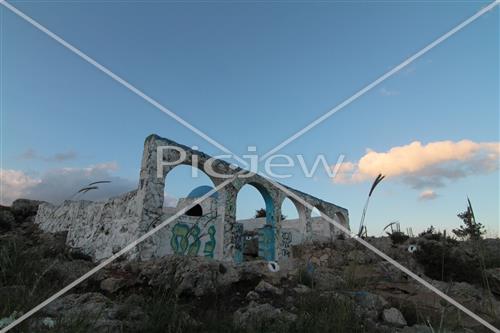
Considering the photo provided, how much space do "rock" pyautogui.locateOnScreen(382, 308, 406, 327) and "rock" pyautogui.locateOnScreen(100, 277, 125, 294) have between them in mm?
3565

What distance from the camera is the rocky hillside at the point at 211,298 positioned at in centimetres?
230

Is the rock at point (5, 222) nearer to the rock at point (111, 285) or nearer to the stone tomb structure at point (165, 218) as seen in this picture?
the stone tomb structure at point (165, 218)

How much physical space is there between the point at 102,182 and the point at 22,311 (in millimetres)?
967

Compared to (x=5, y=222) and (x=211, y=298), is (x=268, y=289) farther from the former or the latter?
(x=5, y=222)

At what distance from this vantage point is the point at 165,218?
11.3m

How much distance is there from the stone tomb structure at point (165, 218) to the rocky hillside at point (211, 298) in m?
1.79

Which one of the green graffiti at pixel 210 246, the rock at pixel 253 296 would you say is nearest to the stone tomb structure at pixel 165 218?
the green graffiti at pixel 210 246

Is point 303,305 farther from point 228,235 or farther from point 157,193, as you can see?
point 228,235

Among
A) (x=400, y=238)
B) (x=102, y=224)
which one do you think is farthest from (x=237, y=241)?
(x=400, y=238)

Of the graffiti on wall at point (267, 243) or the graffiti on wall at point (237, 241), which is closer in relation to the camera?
the graffiti on wall at point (237, 241)

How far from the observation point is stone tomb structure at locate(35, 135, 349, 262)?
10.1 m

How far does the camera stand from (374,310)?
407 centimetres

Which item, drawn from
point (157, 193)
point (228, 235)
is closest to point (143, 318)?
point (157, 193)

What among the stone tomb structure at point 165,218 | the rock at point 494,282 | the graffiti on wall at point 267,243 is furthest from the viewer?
the graffiti on wall at point 267,243
